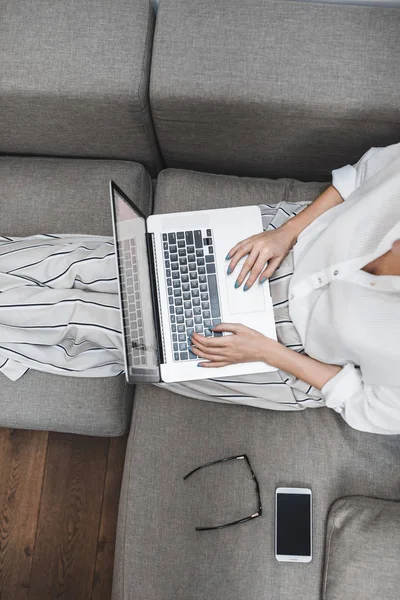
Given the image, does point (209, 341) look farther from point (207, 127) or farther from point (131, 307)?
point (207, 127)

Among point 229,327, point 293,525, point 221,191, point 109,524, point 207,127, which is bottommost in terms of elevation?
point 109,524

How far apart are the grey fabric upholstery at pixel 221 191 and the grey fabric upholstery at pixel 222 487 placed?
463mm

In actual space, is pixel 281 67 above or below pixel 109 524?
above

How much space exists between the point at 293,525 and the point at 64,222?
0.87 metres

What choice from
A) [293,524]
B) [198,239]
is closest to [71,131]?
[198,239]

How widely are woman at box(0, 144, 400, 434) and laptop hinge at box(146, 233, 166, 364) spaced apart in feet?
0.27

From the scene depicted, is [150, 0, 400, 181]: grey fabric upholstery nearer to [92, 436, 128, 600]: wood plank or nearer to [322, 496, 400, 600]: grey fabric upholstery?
[322, 496, 400, 600]: grey fabric upholstery

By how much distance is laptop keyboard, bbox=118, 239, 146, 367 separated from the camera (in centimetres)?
101

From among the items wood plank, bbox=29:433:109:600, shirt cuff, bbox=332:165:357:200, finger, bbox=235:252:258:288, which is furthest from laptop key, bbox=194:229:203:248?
wood plank, bbox=29:433:109:600

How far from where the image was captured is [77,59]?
116 centimetres

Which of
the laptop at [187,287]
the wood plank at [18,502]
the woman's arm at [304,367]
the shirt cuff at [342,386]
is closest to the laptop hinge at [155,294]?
the laptop at [187,287]

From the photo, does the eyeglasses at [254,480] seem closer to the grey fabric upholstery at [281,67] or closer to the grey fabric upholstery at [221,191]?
the grey fabric upholstery at [221,191]

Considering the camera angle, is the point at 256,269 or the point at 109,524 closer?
the point at 256,269

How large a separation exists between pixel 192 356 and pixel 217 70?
0.62m
